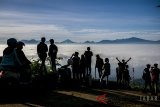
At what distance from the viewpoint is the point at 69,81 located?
770 inches

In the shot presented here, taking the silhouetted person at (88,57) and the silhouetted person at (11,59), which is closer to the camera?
the silhouetted person at (11,59)

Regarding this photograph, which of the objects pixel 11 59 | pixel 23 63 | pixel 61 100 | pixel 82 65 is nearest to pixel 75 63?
pixel 82 65

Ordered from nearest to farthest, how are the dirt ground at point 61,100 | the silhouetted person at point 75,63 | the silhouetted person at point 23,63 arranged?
the dirt ground at point 61,100 < the silhouetted person at point 23,63 < the silhouetted person at point 75,63

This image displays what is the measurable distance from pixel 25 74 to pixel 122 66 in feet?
33.2

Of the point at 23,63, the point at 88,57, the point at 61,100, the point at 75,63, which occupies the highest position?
the point at 88,57

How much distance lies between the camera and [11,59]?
13586mm

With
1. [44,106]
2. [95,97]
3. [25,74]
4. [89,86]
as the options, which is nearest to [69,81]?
[89,86]

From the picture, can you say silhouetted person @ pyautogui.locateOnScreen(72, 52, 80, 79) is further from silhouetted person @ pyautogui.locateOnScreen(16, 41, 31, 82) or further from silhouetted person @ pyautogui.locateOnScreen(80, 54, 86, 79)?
silhouetted person @ pyautogui.locateOnScreen(16, 41, 31, 82)

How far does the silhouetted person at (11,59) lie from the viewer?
44.3ft

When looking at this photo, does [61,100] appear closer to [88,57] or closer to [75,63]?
[75,63]

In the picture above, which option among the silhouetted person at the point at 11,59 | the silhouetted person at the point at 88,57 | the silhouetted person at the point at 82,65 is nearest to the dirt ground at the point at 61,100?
the silhouetted person at the point at 11,59

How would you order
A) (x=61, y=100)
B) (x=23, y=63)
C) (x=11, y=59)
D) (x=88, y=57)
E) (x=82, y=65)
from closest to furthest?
(x=11, y=59)
(x=23, y=63)
(x=61, y=100)
(x=82, y=65)
(x=88, y=57)

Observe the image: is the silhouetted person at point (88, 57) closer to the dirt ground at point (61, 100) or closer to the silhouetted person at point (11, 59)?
the dirt ground at point (61, 100)

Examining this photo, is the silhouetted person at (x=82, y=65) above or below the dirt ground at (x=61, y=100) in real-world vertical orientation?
above
